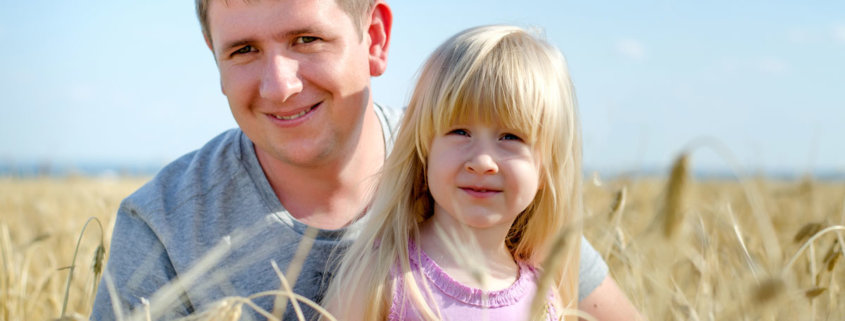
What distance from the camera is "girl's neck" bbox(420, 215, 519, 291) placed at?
200 cm

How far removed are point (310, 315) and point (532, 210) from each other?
810 mm

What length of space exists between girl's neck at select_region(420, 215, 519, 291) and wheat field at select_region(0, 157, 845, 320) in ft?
0.98

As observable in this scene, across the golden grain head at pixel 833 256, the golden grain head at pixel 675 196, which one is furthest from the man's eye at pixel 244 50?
the golden grain head at pixel 833 256

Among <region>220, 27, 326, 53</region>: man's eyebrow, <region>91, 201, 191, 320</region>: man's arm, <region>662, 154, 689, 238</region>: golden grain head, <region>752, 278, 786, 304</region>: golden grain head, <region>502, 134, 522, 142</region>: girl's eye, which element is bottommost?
<region>91, 201, 191, 320</region>: man's arm

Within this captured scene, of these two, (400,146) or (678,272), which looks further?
(678,272)

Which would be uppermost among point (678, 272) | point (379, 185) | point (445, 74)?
point (445, 74)

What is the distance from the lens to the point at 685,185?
3.21ft

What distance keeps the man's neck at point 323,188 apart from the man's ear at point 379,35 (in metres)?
0.25

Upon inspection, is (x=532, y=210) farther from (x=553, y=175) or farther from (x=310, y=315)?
(x=310, y=315)

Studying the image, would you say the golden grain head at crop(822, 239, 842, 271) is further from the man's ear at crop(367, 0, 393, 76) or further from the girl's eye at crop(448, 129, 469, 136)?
the man's ear at crop(367, 0, 393, 76)

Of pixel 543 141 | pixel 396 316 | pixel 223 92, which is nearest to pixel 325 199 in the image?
pixel 223 92

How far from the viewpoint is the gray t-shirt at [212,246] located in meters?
2.38

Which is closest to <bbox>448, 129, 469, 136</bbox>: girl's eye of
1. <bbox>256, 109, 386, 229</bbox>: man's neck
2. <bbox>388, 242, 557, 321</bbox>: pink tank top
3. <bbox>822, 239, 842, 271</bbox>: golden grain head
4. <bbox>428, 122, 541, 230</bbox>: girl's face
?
<bbox>428, 122, 541, 230</bbox>: girl's face

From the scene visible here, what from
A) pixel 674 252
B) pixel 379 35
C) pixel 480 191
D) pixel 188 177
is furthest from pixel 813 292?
pixel 188 177
